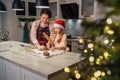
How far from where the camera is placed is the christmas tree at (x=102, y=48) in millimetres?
618

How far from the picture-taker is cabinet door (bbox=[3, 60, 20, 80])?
153cm

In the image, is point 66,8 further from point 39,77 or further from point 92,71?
point 92,71

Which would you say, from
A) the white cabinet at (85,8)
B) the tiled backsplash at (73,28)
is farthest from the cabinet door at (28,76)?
the tiled backsplash at (73,28)

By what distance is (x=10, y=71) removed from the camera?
164cm

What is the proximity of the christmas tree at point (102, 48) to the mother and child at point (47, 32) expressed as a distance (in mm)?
1214

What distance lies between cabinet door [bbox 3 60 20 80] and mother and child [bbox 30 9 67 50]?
19.0 inches

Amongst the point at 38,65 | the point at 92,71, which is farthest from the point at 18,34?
the point at 92,71

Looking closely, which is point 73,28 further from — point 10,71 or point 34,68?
point 34,68

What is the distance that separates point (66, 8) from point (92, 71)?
3.40 metres

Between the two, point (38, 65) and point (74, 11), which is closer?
point (38, 65)

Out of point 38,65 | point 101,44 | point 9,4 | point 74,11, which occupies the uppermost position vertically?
point 9,4

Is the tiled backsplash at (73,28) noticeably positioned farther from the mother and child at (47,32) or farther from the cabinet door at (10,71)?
the cabinet door at (10,71)

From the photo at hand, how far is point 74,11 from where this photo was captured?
3834 mm

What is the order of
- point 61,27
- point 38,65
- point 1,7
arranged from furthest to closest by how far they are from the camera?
1. point 1,7
2. point 61,27
3. point 38,65
